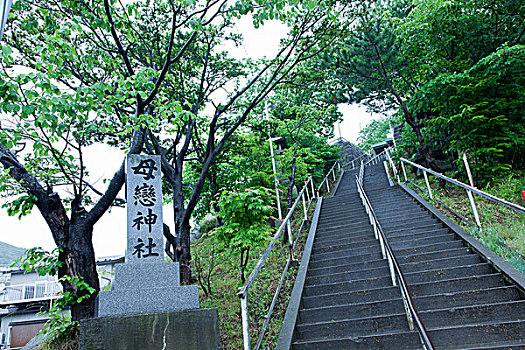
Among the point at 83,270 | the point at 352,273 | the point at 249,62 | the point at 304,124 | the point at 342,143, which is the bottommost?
the point at 352,273

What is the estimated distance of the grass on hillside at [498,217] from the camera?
5.26 meters

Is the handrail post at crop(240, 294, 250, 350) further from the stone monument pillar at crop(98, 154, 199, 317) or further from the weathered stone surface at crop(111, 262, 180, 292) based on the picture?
the weathered stone surface at crop(111, 262, 180, 292)

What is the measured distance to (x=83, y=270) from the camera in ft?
17.9

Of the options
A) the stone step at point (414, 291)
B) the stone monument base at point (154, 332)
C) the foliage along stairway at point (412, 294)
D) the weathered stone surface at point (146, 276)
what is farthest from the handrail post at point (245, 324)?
the stone step at point (414, 291)

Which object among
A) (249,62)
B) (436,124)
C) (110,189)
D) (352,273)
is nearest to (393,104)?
(436,124)

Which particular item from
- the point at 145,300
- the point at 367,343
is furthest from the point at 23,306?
the point at 367,343

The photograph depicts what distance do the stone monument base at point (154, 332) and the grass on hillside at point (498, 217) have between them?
4.76m

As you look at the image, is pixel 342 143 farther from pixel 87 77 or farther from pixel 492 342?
pixel 492 342

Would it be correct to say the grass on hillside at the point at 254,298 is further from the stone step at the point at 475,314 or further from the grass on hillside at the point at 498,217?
the grass on hillside at the point at 498,217

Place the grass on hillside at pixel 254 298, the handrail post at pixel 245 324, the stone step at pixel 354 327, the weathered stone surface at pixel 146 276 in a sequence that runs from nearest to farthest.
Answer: the handrail post at pixel 245 324
the stone step at pixel 354 327
the weathered stone surface at pixel 146 276
the grass on hillside at pixel 254 298

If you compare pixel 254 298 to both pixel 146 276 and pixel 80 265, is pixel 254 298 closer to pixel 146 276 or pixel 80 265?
pixel 146 276

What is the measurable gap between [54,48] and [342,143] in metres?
29.1

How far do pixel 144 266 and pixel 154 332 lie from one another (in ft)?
3.56

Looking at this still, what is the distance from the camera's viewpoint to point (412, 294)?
4.81m
